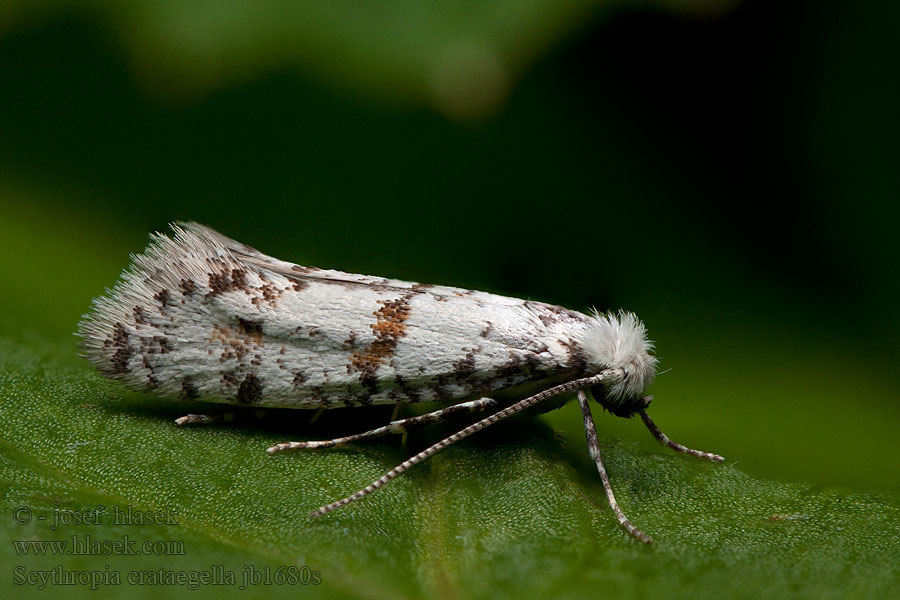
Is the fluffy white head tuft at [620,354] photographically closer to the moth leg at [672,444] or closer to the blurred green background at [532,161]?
the moth leg at [672,444]

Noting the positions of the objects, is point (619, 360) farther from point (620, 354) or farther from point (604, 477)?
point (604, 477)

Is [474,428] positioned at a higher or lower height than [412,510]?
higher

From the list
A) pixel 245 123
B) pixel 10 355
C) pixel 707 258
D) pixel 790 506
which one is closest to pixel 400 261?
pixel 245 123

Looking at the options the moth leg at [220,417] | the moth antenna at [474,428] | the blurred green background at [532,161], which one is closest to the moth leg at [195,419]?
the moth leg at [220,417]

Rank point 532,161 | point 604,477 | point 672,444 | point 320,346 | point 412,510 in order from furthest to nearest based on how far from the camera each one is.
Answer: point 532,161, point 672,444, point 320,346, point 604,477, point 412,510

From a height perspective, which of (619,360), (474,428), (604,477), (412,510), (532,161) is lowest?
(412,510)

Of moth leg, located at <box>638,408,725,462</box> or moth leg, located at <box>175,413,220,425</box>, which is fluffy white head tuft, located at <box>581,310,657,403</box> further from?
moth leg, located at <box>175,413,220,425</box>

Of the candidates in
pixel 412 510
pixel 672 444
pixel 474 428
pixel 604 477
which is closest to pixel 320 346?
pixel 474 428
